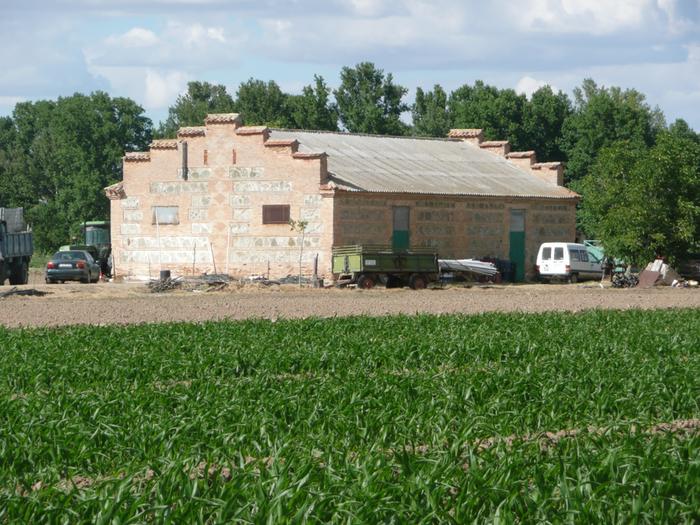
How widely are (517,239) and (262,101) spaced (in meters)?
52.8

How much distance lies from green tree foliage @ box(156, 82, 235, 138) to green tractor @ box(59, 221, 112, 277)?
2515 centimetres

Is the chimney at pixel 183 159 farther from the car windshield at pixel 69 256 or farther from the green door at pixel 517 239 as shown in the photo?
→ the green door at pixel 517 239

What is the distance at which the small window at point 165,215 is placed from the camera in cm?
5312

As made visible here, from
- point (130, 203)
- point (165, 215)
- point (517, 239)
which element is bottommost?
point (517, 239)

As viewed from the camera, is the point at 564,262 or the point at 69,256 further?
the point at 564,262

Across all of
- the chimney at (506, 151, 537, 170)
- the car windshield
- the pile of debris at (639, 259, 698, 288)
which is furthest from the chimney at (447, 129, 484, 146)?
the car windshield

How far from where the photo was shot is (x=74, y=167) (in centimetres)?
10306

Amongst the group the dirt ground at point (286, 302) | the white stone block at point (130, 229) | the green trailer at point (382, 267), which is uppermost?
the white stone block at point (130, 229)

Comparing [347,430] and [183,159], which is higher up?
[183,159]

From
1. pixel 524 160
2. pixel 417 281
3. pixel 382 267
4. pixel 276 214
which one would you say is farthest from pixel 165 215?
pixel 524 160

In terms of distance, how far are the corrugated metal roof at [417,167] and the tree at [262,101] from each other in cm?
4141

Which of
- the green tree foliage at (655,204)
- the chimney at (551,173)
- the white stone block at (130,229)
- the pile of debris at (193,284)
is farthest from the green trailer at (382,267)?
the chimney at (551,173)

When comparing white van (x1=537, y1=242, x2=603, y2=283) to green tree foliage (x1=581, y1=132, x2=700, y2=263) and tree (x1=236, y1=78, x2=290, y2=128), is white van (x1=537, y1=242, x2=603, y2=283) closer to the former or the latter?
green tree foliage (x1=581, y1=132, x2=700, y2=263)

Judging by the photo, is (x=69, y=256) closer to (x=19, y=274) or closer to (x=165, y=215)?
(x=19, y=274)
